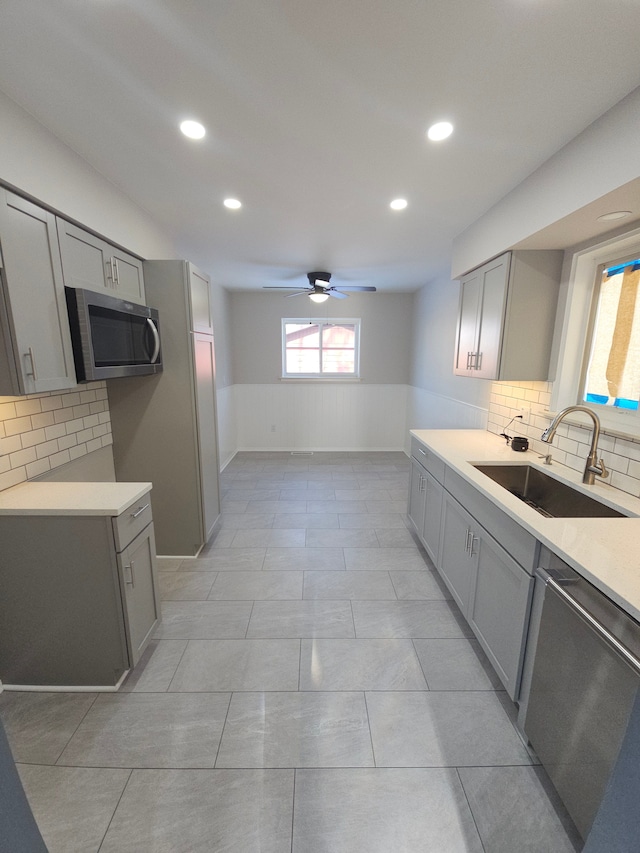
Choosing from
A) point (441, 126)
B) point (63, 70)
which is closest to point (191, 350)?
point (63, 70)

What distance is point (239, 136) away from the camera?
1627mm

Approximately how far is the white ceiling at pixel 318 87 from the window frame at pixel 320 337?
3.25 m

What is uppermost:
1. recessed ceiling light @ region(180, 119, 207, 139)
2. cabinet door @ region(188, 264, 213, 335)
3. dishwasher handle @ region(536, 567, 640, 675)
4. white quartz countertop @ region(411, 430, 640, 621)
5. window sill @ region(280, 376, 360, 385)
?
recessed ceiling light @ region(180, 119, 207, 139)

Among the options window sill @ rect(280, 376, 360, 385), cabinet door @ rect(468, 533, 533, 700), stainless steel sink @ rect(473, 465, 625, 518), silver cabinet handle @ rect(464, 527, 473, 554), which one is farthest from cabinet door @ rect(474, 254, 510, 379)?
window sill @ rect(280, 376, 360, 385)

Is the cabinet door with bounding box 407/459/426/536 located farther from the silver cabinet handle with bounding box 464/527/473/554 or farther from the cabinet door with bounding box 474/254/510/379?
the cabinet door with bounding box 474/254/510/379

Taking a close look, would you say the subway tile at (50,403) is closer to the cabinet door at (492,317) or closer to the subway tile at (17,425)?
the subway tile at (17,425)

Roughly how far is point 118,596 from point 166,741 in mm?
634

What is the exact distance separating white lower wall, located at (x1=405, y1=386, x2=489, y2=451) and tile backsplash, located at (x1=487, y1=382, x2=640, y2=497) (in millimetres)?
309

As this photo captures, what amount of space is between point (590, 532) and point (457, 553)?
92cm

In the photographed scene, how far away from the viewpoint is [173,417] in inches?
103

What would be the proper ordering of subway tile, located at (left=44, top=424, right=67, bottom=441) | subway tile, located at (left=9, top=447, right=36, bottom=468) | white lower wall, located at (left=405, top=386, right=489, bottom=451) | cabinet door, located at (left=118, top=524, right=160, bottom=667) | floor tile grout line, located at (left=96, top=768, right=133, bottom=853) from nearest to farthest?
floor tile grout line, located at (left=96, top=768, right=133, bottom=853)
cabinet door, located at (left=118, top=524, right=160, bottom=667)
subway tile, located at (left=9, top=447, right=36, bottom=468)
subway tile, located at (left=44, top=424, right=67, bottom=441)
white lower wall, located at (left=405, top=386, right=489, bottom=451)

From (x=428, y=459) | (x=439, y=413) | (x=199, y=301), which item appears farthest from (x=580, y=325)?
(x=199, y=301)

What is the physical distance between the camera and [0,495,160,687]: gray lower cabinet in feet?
5.13

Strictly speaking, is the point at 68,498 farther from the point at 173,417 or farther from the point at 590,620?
the point at 590,620
